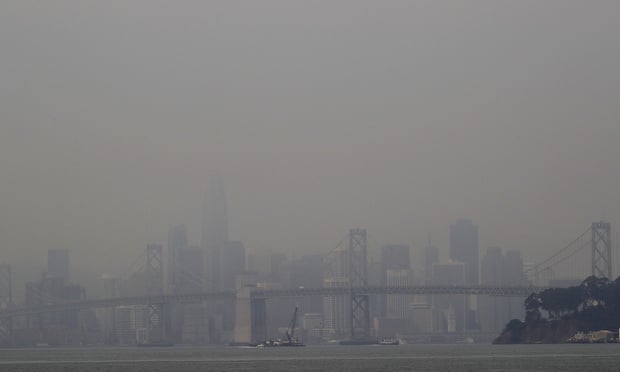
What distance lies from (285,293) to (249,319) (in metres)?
3.68

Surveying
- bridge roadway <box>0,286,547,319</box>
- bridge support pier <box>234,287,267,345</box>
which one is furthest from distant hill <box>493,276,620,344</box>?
bridge support pier <box>234,287,267,345</box>

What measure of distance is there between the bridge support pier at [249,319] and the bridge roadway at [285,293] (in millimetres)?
708

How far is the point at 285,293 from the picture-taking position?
407ft

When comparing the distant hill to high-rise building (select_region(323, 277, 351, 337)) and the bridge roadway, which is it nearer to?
the bridge roadway

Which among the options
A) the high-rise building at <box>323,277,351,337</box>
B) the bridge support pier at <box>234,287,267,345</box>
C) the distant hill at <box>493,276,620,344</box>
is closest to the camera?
the distant hill at <box>493,276,620,344</box>

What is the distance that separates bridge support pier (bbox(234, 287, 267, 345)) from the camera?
124 meters

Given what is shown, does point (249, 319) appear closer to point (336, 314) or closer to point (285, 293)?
point (285, 293)

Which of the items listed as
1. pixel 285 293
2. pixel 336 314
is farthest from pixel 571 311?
pixel 336 314

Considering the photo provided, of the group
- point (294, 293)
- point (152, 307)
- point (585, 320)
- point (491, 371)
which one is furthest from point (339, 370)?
point (152, 307)

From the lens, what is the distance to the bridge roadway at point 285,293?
377 feet

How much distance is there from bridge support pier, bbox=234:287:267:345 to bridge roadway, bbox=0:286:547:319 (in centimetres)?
71

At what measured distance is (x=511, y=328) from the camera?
377 ft

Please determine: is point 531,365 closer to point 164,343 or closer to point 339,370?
point 339,370

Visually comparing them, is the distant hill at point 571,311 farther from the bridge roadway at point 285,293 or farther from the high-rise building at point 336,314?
the high-rise building at point 336,314
